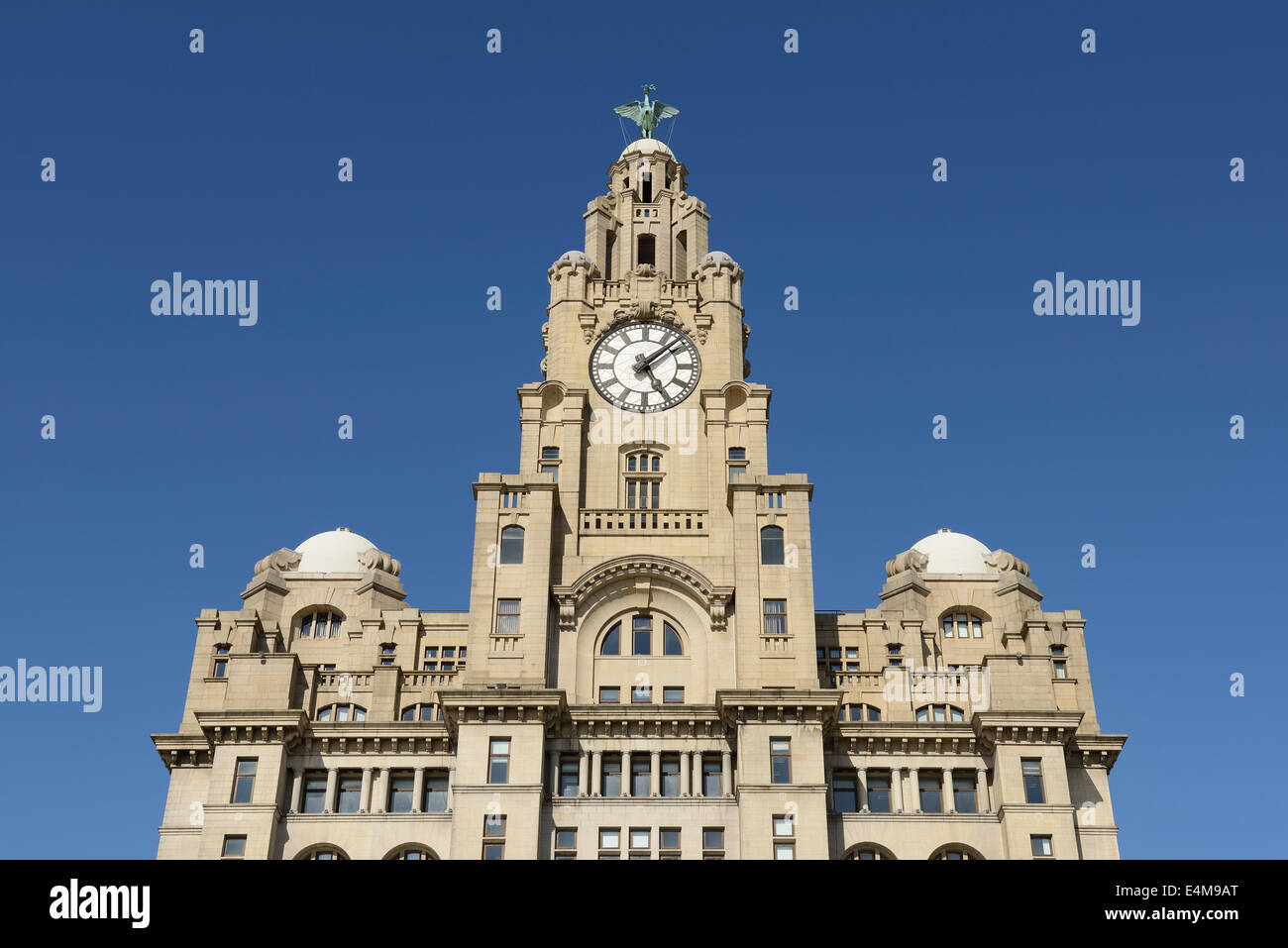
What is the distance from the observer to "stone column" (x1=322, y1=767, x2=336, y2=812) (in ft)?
221

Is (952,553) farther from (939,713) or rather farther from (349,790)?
(349,790)

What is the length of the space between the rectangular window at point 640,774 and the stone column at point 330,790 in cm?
1352

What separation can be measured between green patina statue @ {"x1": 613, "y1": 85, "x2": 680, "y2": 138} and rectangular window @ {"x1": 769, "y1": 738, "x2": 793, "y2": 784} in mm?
49420

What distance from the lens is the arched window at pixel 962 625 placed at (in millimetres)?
77875

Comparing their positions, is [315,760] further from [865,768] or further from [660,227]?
[660,227]

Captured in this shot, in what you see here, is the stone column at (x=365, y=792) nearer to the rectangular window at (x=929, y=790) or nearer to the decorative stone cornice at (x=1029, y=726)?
the rectangular window at (x=929, y=790)

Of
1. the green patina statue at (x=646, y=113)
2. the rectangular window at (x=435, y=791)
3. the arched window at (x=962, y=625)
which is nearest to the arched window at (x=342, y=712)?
the rectangular window at (x=435, y=791)

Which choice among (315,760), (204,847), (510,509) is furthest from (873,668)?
→ (204,847)

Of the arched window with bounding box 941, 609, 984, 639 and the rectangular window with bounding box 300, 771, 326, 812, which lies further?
the arched window with bounding box 941, 609, 984, 639

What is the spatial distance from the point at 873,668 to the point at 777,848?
13313 mm

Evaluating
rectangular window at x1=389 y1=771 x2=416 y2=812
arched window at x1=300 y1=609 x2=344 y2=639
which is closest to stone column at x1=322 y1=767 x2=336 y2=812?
rectangular window at x1=389 y1=771 x2=416 y2=812

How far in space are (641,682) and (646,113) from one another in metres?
46.2

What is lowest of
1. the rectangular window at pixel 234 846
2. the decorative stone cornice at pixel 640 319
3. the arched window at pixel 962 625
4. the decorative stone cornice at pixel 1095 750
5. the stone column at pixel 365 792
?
the rectangular window at pixel 234 846

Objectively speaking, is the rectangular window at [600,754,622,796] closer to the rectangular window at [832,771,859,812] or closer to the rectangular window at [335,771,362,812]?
the rectangular window at [832,771,859,812]
